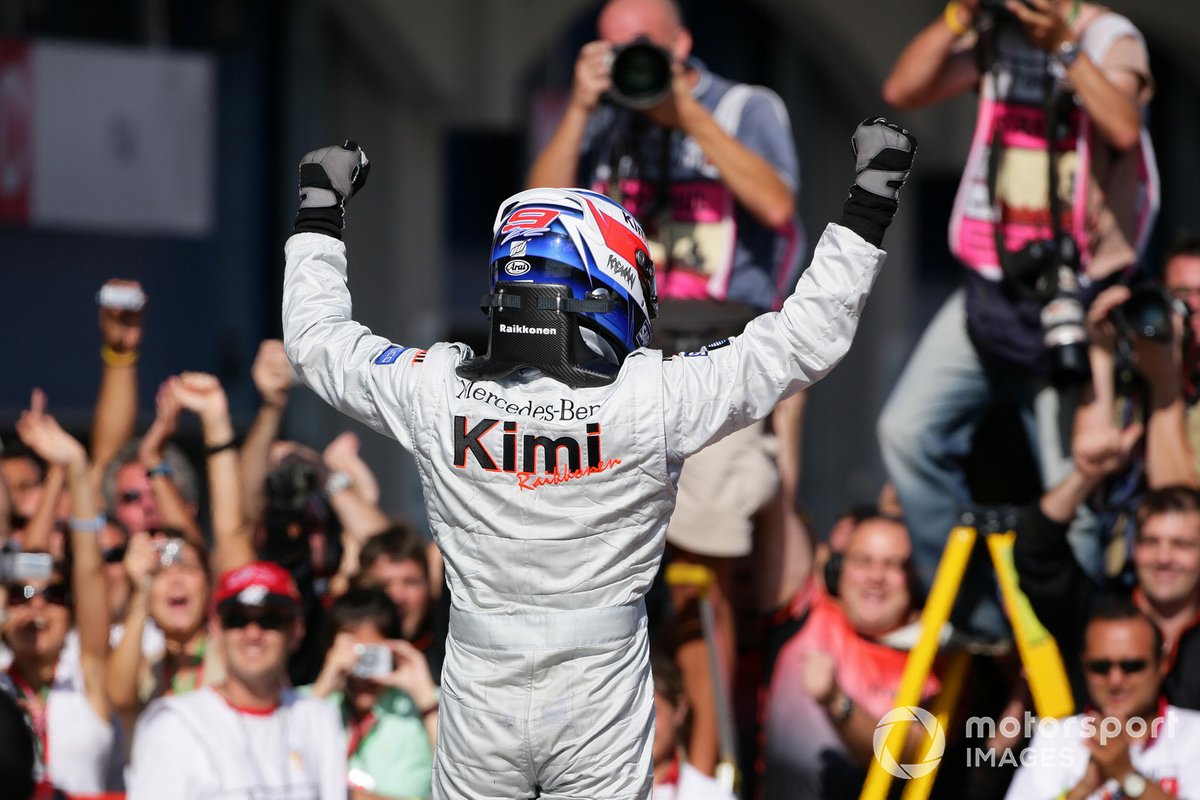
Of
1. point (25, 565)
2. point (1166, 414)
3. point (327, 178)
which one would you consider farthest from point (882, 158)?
point (25, 565)

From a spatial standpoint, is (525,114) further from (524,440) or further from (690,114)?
(524,440)

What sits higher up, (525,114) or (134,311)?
(525,114)

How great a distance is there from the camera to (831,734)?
5.02 metres

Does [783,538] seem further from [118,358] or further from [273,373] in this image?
[118,358]

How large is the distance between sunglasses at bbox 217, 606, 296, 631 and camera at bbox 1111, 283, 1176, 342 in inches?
99.0

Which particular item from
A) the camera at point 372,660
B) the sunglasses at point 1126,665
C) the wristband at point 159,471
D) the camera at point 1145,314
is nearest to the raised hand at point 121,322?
the wristband at point 159,471

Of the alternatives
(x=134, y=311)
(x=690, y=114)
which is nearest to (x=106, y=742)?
(x=134, y=311)

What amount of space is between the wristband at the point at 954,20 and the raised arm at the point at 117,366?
265 cm

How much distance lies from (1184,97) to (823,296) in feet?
41.0

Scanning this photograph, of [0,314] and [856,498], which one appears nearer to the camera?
[0,314]

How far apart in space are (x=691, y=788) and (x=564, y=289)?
2.06 m

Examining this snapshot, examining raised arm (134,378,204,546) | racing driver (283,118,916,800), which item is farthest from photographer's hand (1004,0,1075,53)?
raised arm (134,378,204,546)

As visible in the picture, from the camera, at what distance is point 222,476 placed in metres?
5.39

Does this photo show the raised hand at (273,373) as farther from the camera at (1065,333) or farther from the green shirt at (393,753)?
the camera at (1065,333)
